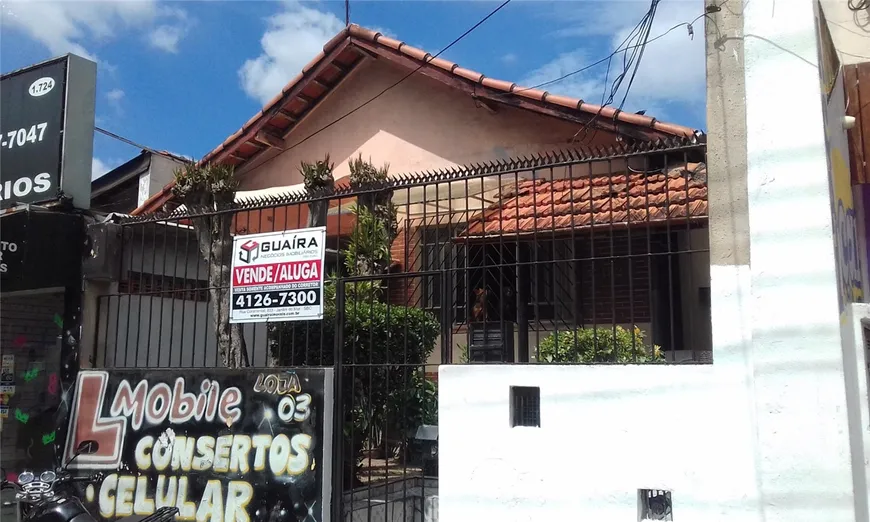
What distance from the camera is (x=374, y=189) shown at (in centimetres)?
606

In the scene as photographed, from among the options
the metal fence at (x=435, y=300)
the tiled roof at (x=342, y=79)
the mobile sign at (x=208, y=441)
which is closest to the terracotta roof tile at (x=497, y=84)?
the tiled roof at (x=342, y=79)

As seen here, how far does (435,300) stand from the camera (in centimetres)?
829

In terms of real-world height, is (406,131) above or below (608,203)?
above

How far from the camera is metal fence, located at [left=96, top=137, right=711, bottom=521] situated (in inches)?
223

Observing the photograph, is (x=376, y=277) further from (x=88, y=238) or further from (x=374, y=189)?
(x=88, y=238)

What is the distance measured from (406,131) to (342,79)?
1.68m

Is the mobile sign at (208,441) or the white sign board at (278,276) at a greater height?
the white sign board at (278,276)

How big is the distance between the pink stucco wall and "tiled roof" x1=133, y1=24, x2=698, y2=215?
0.27 metres

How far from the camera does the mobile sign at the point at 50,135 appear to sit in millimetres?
7832

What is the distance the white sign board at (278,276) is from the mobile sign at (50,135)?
8.16 feet

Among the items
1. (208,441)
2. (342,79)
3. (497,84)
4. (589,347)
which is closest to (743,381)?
(589,347)

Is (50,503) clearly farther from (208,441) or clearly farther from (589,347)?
(589,347)

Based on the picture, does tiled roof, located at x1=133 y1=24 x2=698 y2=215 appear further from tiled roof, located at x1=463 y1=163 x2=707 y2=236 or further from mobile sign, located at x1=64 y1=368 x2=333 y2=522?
mobile sign, located at x1=64 y1=368 x2=333 y2=522

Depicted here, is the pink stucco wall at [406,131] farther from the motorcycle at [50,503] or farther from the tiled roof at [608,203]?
the motorcycle at [50,503]
